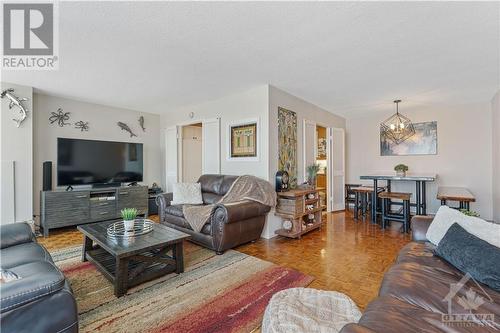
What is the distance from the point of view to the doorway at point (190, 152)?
18.4ft

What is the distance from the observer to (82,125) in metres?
4.68

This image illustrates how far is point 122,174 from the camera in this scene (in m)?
4.90

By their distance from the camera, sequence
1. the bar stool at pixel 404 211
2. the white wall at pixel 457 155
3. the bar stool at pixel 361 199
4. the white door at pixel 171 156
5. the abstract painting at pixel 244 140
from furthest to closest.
Answer: the white door at pixel 171 156 → the bar stool at pixel 361 199 → the white wall at pixel 457 155 → the bar stool at pixel 404 211 → the abstract painting at pixel 244 140

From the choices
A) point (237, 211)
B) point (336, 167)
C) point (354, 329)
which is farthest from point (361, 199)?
point (354, 329)

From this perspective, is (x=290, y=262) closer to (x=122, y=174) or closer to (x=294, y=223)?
(x=294, y=223)

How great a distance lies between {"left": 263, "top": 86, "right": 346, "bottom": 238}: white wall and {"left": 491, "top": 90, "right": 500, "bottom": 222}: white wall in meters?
2.83

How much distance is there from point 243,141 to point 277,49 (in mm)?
1788

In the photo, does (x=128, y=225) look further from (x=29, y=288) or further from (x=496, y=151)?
(x=496, y=151)

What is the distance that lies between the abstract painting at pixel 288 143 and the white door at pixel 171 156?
2652 mm

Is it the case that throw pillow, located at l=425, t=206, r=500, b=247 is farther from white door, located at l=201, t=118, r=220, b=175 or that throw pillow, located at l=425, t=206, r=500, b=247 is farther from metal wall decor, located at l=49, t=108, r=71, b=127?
metal wall decor, located at l=49, t=108, r=71, b=127

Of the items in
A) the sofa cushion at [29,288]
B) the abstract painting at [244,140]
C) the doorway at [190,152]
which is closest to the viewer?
the sofa cushion at [29,288]

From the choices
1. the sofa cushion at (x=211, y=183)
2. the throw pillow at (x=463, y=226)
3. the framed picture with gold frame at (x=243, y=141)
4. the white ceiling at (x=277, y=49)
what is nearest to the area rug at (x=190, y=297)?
the throw pillow at (x=463, y=226)

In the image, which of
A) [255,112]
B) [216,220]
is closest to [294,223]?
[216,220]

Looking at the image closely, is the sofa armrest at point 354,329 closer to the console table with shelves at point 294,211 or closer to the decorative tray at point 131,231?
the decorative tray at point 131,231
